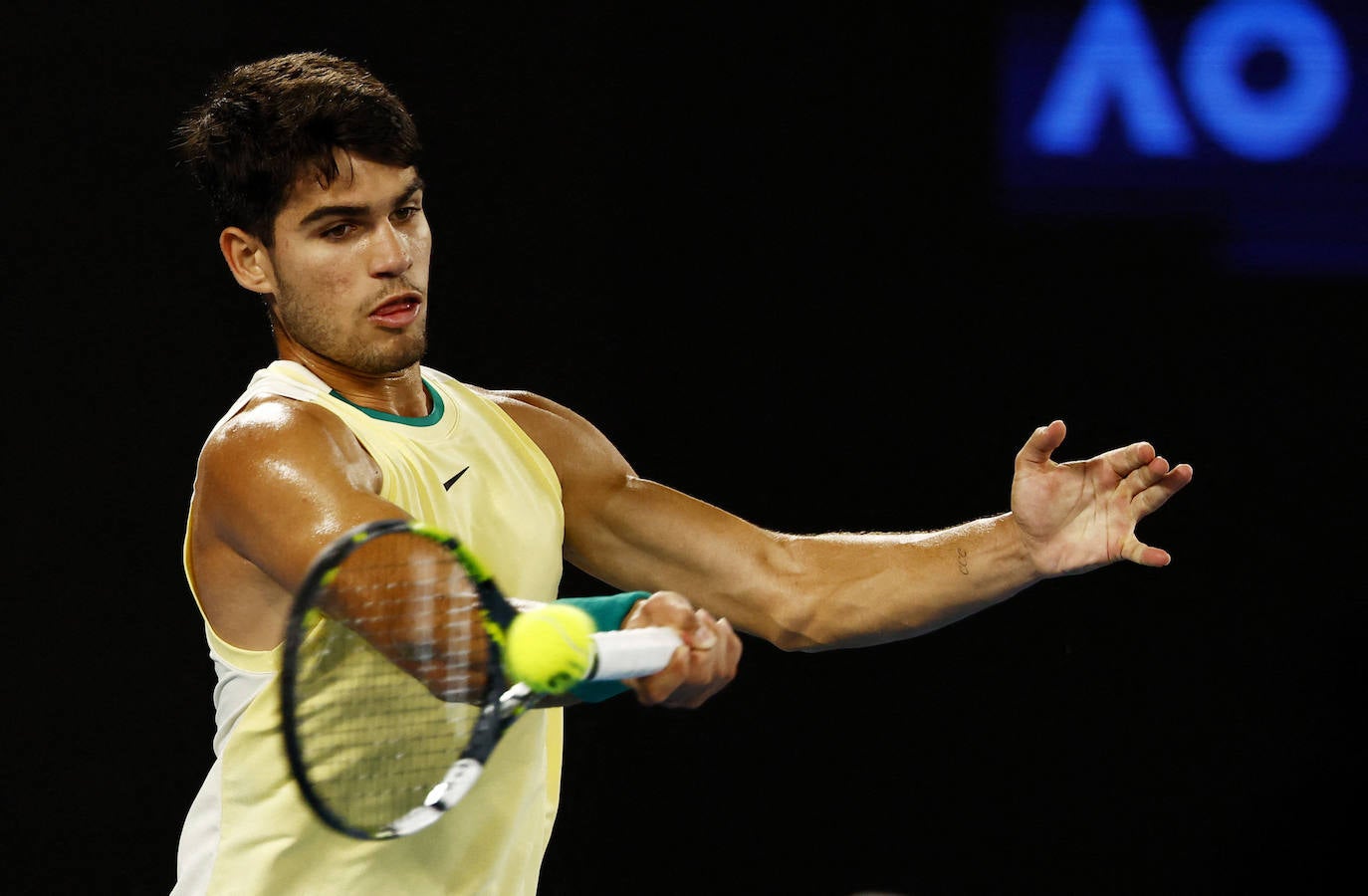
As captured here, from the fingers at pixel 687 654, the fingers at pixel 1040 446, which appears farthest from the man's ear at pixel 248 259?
the fingers at pixel 1040 446

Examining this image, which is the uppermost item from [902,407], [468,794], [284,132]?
[284,132]

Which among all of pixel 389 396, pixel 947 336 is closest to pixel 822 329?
pixel 947 336

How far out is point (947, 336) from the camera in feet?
11.5

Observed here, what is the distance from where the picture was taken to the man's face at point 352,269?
7.13ft

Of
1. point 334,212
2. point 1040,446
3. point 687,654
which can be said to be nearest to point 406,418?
point 334,212

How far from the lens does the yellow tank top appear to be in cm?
201

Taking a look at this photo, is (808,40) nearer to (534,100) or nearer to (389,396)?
(534,100)

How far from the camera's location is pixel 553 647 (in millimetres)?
1503

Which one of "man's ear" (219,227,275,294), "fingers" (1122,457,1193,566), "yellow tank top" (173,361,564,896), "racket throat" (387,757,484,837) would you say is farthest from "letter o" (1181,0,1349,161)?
"racket throat" (387,757,484,837)

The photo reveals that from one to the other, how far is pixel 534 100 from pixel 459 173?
0.66 ft

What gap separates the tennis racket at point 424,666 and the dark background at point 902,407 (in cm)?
169

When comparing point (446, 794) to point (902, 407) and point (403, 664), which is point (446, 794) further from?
point (902, 407)

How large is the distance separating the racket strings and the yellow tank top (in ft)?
0.93

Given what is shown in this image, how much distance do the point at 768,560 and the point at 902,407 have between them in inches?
42.9
